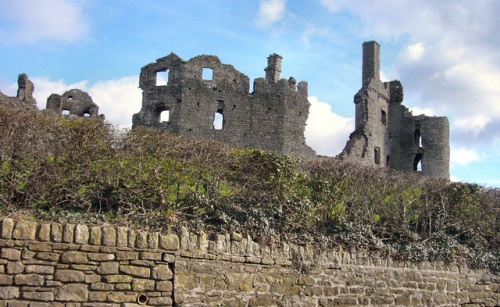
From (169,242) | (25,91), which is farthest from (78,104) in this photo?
(169,242)

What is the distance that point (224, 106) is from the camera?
3147 centimetres

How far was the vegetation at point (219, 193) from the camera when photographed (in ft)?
34.8

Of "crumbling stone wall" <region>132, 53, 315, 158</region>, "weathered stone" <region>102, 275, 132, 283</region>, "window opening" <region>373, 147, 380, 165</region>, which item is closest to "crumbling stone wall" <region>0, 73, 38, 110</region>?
"crumbling stone wall" <region>132, 53, 315, 158</region>

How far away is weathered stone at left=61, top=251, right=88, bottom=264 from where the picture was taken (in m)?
8.97

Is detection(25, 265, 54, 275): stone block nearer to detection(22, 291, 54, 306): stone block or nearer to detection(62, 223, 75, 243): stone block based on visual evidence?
detection(22, 291, 54, 306): stone block

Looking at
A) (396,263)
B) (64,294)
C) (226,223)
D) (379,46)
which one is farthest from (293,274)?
(379,46)

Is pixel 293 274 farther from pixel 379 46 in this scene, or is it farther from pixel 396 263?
pixel 379 46

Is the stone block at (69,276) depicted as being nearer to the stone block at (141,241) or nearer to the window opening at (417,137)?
the stone block at (141,241)

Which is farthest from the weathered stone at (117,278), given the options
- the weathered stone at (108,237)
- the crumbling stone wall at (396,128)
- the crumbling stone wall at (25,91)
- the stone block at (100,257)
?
the crumbling stone wall at (396,128)

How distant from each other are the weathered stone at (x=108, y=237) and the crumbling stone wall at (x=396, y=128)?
29548 millimetres

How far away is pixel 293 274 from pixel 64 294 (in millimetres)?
4124

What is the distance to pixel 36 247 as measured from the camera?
8.85m

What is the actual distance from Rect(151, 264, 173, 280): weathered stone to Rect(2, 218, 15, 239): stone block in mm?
2198

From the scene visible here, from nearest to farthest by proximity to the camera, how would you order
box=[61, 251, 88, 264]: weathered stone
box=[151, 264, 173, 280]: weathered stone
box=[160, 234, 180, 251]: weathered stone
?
box=[61, 251, 88, 264]: weathered stone
box=[151, 264, 173, 280]: weathered stone
box=[160, 234, 180, 251]: weathered stone
